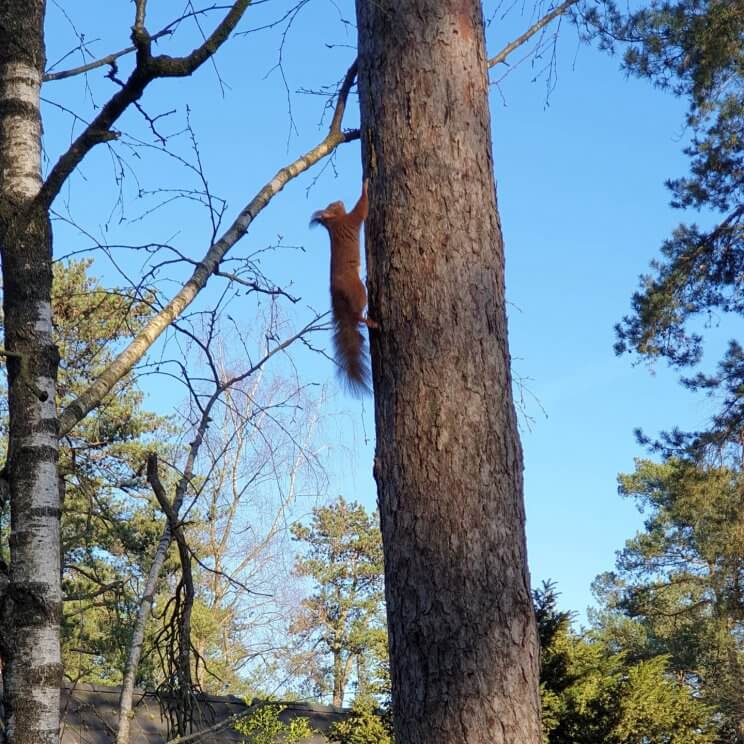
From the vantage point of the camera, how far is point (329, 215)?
368cm

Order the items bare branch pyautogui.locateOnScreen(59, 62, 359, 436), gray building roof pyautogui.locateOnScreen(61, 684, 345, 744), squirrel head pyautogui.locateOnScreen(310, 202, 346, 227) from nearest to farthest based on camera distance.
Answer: bare branch pyautogui.locateOnScreen(59, 62, 359, 436), squirrel head pyautogui.locateOnScreen(310, 202, 346, 227), gray building roof pyautogui.locateOnScreen(61, 684, 345, 744)

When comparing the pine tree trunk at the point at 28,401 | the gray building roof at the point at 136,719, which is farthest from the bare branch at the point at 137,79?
the gray building roof at the point at 136,719

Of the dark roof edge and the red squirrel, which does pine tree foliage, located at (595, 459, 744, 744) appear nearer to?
the dark roof edge

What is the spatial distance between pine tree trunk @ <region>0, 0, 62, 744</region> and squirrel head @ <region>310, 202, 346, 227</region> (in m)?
1.02

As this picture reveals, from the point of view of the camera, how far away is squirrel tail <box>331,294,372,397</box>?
10.5 feet

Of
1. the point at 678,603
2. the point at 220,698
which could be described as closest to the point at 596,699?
the point at 220,698

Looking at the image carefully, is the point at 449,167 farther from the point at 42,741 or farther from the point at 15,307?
the point at 42,741

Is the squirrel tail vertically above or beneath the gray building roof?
A: above

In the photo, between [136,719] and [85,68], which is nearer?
[85,68]

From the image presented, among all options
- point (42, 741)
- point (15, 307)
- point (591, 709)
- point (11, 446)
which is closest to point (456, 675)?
point (42, 741)

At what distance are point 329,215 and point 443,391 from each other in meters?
1.52

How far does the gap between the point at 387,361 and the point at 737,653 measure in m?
18.7

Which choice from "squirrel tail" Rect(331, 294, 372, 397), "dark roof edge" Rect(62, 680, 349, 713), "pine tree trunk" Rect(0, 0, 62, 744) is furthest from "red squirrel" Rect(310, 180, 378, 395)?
"dark roof edge" Rect(62, 680, 349, 713)

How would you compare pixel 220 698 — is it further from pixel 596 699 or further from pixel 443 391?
pixel 443 391
